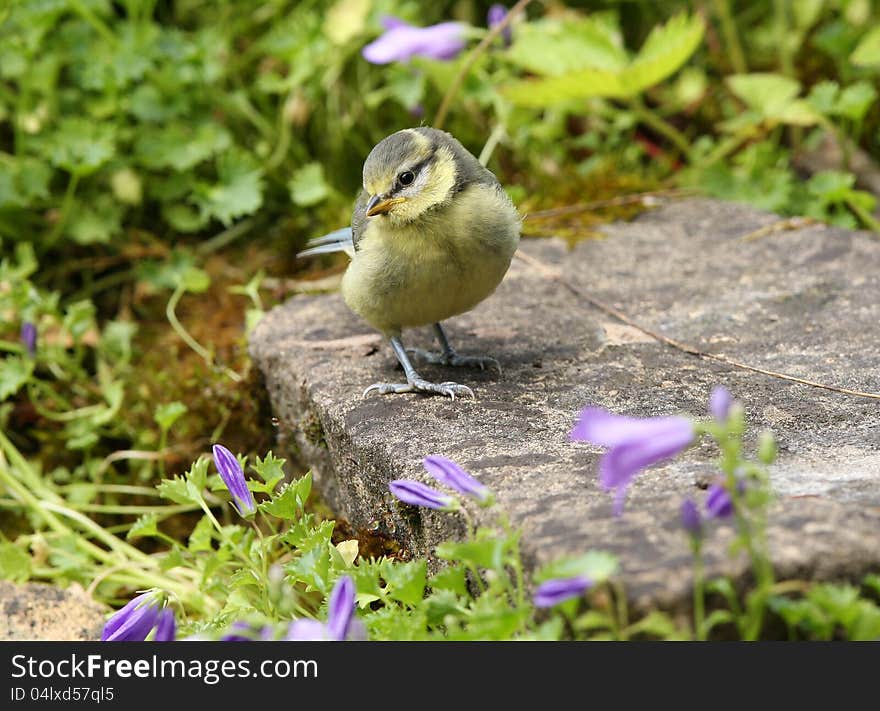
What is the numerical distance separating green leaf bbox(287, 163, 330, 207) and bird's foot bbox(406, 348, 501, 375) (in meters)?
1.40

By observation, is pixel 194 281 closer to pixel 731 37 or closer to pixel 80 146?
pixel 80 146

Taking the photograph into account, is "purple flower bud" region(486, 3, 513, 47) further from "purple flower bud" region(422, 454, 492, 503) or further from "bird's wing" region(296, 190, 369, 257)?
"purple flower bud" region(422, 454, 492, 503)

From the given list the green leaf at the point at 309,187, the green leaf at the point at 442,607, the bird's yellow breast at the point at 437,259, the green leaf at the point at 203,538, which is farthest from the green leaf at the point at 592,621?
the green leaf at the point at 309,187

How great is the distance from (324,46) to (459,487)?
3337 millimetres

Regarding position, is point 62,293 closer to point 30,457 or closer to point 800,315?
point 30,457

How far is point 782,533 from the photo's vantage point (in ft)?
6.68

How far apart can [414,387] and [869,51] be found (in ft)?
8.83

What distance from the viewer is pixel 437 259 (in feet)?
10.2

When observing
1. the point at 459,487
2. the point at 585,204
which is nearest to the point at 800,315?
the point at 585,204

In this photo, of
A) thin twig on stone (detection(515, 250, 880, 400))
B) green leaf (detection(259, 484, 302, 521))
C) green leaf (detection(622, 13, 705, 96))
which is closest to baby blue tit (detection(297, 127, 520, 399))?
thin twig on stone (detection(515, 250, 880, 400))

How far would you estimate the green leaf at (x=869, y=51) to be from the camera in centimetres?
455

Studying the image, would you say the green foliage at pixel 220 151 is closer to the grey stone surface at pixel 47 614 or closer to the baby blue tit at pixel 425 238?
the grey stone surface at pixel 47 614

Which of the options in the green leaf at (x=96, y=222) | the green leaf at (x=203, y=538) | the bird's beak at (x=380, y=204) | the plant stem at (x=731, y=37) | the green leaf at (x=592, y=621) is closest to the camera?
the green leaf at (x=592, y=621)

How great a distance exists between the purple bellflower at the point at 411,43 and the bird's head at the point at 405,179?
144cm
